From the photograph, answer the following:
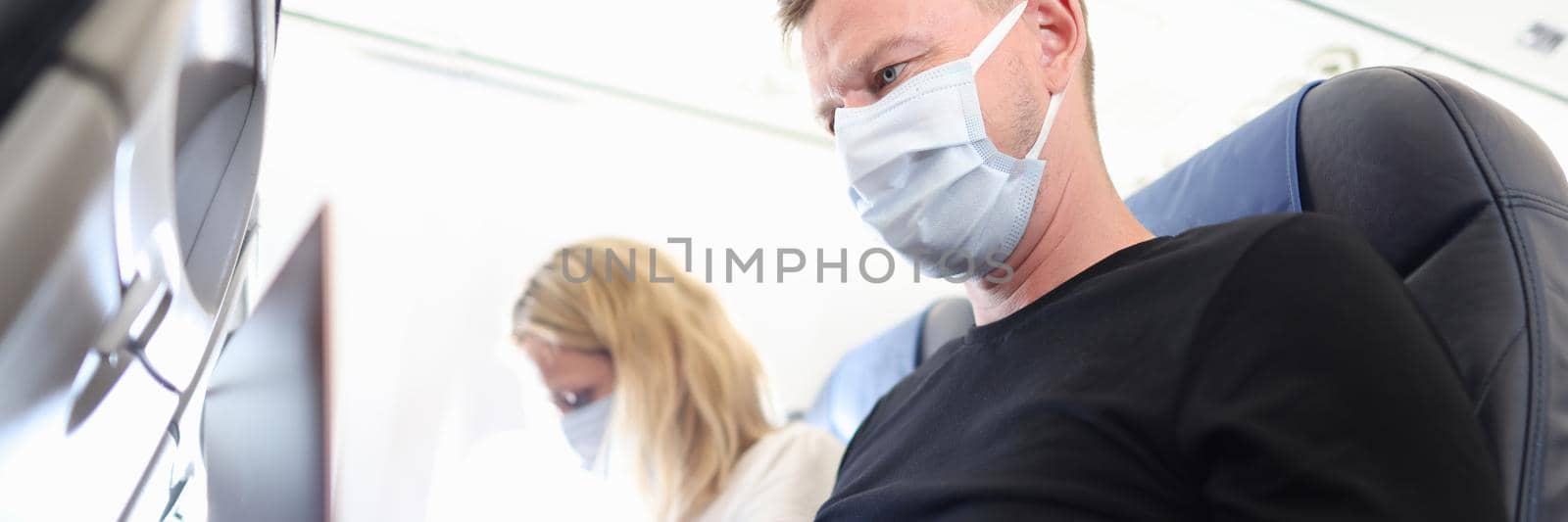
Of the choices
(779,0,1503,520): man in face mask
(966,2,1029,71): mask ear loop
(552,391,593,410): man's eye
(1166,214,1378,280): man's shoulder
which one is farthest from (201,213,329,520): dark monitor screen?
(1166,214,1378,280): man's shoulder

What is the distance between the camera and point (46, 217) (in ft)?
1.02

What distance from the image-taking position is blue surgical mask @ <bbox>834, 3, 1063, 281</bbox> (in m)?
0.84

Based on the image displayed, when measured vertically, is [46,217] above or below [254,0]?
below

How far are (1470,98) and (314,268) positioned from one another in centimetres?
131

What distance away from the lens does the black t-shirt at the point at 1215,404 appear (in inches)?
19.4

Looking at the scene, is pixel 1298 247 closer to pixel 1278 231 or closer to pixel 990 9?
pixel 1278 231

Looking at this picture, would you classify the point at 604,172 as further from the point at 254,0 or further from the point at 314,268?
the point at 254,0

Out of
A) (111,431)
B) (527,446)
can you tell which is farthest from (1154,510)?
(527,446)

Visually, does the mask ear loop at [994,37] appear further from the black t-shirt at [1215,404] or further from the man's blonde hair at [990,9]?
the black t-shirt at [1215,404]

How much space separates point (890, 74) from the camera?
0.90m

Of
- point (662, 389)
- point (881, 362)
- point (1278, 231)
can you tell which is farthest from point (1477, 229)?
point (881, 362)

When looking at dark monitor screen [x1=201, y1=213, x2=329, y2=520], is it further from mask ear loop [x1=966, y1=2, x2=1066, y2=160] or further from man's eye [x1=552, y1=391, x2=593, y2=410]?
mask ear loop [x1=966, y1=2, x2=1066, y2=160]

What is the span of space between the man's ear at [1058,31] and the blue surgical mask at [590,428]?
864 millimetres

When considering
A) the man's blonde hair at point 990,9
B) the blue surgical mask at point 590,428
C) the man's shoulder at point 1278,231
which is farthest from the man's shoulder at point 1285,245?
the blue surgical mask at point 590,428
